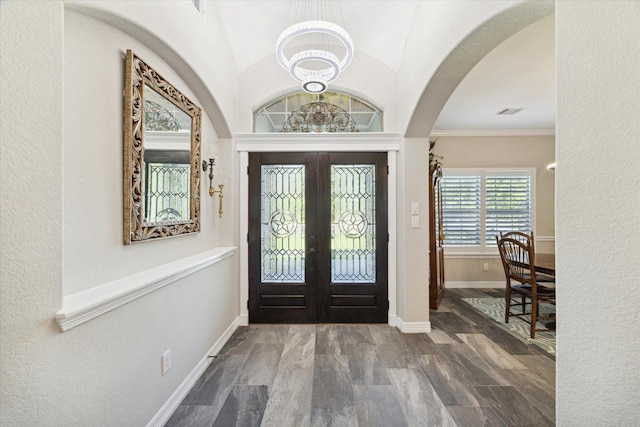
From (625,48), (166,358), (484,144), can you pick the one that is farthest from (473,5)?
(484,144)

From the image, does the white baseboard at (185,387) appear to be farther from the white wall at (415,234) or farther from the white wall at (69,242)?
the white wall at (415,234)

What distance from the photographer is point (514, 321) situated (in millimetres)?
3623

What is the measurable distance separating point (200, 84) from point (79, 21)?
1.13 m

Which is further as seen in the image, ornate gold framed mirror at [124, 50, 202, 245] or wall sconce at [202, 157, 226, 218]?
wall sconce at [202, 157, 226, 218]

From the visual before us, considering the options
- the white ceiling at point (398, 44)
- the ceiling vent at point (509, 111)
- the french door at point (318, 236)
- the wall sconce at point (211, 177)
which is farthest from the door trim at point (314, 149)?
the ceiling vent at point (509, 111)

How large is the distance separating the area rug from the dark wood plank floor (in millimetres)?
139

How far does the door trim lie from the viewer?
3518 mm

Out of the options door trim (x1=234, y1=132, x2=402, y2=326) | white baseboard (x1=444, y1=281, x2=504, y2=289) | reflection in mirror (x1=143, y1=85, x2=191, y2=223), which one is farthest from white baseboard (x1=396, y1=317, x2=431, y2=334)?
reflection in mirror (x1=143, y1=85, x2=191, y2=223)

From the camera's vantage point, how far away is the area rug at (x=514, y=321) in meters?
3.01

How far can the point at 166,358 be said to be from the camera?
1.93 m

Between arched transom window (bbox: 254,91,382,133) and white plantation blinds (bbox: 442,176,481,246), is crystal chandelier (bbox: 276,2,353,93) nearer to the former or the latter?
arched transom window (bbox: 254,91,382,133)

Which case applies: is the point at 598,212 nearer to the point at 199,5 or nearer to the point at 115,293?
the point at 115,293

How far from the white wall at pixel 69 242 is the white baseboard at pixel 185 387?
4 cm

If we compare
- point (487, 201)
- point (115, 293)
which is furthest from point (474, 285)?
point (115, 293)
